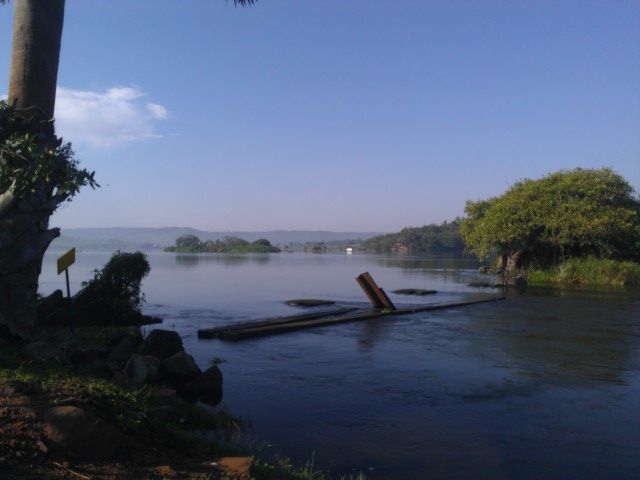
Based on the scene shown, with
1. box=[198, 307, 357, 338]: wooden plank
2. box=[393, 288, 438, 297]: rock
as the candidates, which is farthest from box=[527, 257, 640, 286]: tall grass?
box=[198, 307, 357, 338]: wooden plank

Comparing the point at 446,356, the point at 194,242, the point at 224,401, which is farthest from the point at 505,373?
the point at 194,242

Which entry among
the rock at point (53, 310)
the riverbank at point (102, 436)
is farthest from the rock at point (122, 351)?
the rock at point (53, 310)

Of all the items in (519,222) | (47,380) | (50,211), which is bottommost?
(47,380)

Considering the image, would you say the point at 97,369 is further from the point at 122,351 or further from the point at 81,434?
the point at 81,434

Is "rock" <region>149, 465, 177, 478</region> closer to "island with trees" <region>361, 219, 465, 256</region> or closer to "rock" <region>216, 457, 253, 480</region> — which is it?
"rock" <region>216, 457, 253, 480</region>

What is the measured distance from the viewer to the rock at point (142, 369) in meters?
9.14

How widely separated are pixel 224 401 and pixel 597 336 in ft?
38.7

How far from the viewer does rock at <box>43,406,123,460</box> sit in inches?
195

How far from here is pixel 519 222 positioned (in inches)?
1631

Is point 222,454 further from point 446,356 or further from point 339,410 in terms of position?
point 446,356

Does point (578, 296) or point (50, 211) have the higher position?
point (50, 211)

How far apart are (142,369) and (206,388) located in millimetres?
1081

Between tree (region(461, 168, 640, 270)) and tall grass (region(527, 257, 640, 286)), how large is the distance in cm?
151

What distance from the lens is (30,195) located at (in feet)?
31.4
